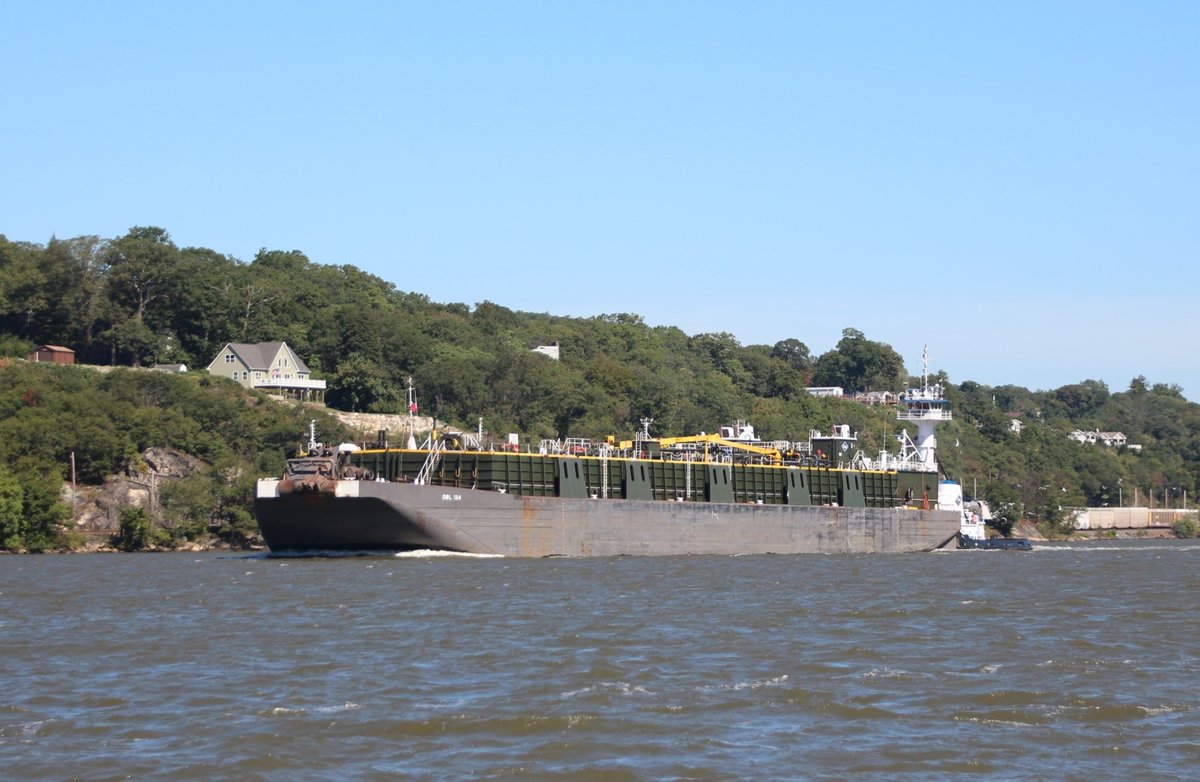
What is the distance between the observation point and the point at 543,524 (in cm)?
6131

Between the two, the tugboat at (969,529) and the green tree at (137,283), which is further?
the green tree at (137,283)

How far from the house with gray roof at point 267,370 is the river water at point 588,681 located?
214ft

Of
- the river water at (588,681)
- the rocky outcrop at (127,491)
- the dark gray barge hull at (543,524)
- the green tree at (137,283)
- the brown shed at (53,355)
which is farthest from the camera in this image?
the green tree at (137,283)

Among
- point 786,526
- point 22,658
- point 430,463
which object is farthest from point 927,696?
point 786,526

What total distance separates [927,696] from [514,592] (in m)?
19.4

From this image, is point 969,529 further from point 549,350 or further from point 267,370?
point 549,350

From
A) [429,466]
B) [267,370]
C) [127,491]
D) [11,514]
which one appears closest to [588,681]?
[429,466]

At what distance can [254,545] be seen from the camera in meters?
78.8

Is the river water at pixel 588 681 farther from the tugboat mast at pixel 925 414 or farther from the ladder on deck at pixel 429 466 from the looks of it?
the tugboat mast at pixel 925 414

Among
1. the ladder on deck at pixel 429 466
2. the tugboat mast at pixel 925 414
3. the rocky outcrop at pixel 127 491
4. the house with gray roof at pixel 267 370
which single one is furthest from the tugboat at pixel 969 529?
the house with gray roof at pixel 267 370

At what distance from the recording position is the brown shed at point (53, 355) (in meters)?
107

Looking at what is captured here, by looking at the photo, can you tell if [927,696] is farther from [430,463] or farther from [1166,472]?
[1166,472]

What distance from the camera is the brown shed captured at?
10700cm

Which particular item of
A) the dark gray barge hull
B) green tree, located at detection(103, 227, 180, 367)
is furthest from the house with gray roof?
the dark gray barge hull
